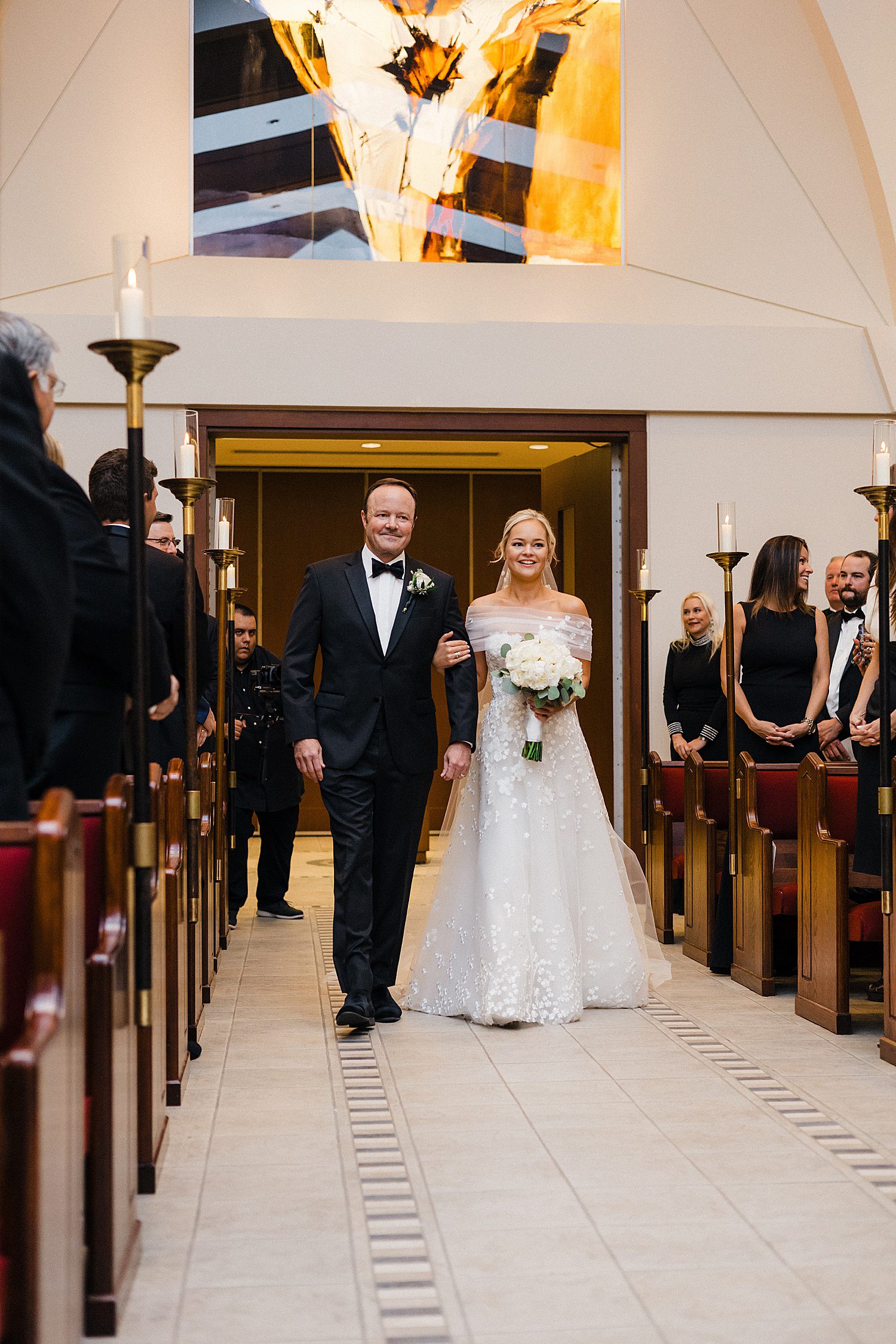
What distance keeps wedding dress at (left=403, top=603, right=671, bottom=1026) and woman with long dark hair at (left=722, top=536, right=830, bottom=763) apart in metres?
1.50

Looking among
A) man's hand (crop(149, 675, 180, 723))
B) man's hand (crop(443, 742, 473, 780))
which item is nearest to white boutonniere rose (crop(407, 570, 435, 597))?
man's hand (crop(443, 742, 473, 780))

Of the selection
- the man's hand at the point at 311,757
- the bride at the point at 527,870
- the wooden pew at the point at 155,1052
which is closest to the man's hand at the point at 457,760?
the bride at the point at 527,870

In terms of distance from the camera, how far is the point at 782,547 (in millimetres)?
6812

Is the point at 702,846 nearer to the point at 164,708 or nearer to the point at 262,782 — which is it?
the point at 262,782

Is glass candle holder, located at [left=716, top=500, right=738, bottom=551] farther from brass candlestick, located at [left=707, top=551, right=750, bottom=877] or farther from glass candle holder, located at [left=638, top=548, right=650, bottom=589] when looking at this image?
glass candle holder, located at [left=638, top=548, right=650, bottom=589]

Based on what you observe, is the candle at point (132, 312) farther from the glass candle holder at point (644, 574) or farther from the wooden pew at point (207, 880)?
the glass candle holder at point (644, 574)

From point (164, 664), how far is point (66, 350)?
6.49 meters

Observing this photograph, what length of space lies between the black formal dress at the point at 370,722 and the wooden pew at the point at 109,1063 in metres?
2.33

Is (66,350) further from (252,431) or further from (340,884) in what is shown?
(340,884)

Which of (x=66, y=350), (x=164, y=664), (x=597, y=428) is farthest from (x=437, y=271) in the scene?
(x=164, y=664)

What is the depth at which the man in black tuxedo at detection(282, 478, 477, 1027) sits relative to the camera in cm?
517

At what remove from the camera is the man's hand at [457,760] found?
532 centimetres

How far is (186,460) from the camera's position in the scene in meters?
5.09

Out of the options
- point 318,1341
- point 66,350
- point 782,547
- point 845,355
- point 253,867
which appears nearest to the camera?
point 318,1341
